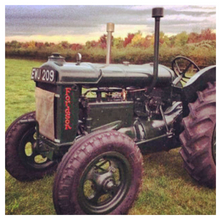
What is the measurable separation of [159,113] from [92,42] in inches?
51.4

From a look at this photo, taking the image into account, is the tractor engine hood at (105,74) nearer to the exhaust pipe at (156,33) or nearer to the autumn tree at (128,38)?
the exhaust pipe at (156,33)

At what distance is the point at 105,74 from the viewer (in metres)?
2.55

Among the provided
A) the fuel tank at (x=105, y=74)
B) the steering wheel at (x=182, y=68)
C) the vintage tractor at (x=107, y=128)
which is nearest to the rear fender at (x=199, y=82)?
the vintage tractor at (x=107, y=128)

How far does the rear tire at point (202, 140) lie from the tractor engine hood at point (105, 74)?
54cm

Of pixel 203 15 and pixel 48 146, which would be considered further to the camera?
pixel 203 15

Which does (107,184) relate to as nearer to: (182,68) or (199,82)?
(199,82)

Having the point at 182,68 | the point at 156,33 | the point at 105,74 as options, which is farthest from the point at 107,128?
the point at 182,68

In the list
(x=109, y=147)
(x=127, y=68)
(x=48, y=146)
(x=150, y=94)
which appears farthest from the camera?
(x=150, y=94)

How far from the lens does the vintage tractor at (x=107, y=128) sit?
2.14 m

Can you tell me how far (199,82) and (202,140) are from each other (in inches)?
26.1

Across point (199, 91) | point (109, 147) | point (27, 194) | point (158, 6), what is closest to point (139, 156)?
point (109, 147)

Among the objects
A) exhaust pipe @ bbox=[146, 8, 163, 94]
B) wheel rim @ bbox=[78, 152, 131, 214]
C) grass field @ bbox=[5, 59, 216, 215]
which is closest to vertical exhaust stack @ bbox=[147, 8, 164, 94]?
exhaust pipe @ bbox=[146, 8, 163, 94]
